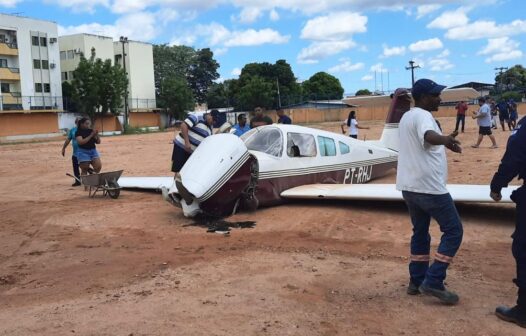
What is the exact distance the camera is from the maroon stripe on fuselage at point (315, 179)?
900cm

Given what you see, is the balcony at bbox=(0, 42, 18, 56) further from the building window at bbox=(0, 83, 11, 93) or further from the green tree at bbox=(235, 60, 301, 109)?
the green tree at bbox=(235, 60, 301, 109)

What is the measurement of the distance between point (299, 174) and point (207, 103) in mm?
87801

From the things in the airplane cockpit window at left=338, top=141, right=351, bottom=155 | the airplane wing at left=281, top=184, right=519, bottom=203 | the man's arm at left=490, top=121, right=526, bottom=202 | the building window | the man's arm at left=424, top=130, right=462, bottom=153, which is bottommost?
the airplane wing at left=281, top=184, right=519, bottom=203

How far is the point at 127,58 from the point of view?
262 ft

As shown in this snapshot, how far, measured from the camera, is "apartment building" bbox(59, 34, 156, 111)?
73438mm

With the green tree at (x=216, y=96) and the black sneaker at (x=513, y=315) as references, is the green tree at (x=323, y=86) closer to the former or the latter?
the green tree at (x=216, y=96)

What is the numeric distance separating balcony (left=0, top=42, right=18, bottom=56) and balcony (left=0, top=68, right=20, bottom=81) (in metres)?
1.86

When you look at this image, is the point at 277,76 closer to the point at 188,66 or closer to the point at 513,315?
the point at 188,66

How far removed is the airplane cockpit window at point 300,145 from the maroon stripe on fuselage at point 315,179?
1.37 feet

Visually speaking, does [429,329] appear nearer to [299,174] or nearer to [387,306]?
[387,306]

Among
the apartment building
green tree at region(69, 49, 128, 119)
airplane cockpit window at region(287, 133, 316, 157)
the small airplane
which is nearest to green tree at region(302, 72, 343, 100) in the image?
the apartment building

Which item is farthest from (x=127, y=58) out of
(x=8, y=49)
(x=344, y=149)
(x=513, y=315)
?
(x=513, y=315)

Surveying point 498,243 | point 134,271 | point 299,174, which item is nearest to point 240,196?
point 299,174

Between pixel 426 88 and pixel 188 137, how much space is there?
6.02 m
